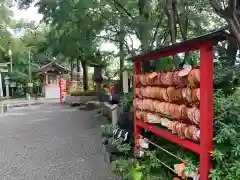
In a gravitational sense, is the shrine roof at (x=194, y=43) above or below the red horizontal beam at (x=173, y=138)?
above

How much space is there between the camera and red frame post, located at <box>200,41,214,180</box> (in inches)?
79.0

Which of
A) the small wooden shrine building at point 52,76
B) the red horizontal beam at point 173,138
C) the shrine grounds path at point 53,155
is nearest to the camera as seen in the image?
the red horizontal beam at point 173,138

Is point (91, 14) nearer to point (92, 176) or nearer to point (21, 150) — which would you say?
point (21, 150)

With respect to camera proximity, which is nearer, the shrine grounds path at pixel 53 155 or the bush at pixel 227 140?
the bush at pixel 227 140

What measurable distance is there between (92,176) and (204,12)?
192 inches

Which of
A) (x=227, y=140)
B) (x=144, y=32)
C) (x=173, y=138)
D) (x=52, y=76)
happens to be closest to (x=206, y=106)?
(x=227, y=140)

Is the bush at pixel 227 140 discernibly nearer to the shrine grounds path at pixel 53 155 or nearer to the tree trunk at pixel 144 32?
the shrine grounds path at pixel 53 155

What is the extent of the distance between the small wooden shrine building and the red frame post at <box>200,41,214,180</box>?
66.4 ft

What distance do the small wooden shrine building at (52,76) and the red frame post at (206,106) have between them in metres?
20.2

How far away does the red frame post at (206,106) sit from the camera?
2.01m

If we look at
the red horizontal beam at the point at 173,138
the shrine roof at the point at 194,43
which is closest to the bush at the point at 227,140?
the red horizontal beam at the point at 173,138

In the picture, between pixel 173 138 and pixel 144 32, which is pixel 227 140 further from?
pixel 144 32

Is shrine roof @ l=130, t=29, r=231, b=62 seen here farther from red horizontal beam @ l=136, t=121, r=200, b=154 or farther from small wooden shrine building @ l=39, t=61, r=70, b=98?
small wooden shrine building @ l=39, t=61, r=70, b=98

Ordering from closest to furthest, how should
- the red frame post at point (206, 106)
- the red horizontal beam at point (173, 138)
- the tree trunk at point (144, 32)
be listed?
1. the red frame post at point (206, 106)
2. the red horizontal beam at point (173, 138)
3. the tree trunk at point (144, 32)
